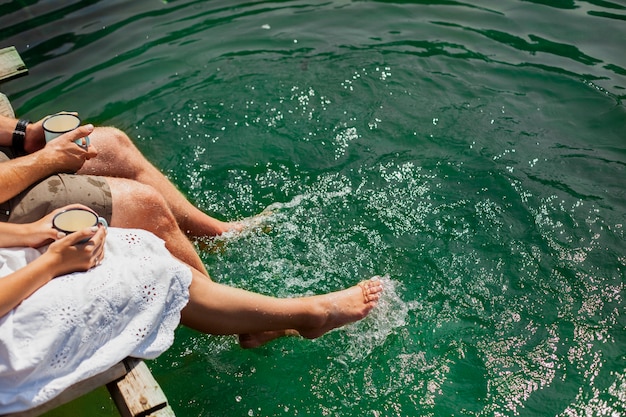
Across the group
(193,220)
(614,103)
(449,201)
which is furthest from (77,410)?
(614,103)

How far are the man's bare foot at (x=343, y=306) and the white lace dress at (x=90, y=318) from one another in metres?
0.81

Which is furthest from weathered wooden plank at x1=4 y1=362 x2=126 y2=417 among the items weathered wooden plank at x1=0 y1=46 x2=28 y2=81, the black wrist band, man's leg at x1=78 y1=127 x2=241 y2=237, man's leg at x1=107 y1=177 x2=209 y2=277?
weathered wooden plank at x1=0 y1=46 x2=28 y2=81

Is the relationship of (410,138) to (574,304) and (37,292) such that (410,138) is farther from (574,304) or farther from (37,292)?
(37,292)

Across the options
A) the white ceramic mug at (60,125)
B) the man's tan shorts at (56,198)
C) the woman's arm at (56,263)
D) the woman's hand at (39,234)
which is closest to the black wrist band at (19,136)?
the white ceramic mug at (60,125)

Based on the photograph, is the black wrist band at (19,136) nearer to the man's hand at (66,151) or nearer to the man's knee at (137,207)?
the man's hand at (66,151)

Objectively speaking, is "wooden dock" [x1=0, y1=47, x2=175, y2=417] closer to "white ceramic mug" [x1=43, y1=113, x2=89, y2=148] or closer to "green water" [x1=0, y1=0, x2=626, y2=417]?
"green water" [x1=0, y1=0, x2=626, y2=417]

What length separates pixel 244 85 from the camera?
5.51 metres

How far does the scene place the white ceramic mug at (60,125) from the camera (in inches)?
122

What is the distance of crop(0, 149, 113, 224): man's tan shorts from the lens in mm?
2865

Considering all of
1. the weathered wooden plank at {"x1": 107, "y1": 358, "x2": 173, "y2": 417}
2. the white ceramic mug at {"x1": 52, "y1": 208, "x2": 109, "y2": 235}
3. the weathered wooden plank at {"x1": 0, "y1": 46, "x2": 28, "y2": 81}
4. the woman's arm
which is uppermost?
the weathered wooden plank at {"x1": 0, "y1": 46, "x2": 28, "y2": 81}

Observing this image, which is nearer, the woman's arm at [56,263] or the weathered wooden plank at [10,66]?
the woman's arm at [56,263]

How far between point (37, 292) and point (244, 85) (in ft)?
11.0

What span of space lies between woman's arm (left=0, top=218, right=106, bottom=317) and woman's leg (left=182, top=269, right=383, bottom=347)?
0.49 meters

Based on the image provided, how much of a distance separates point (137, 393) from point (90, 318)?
1.17 ft
